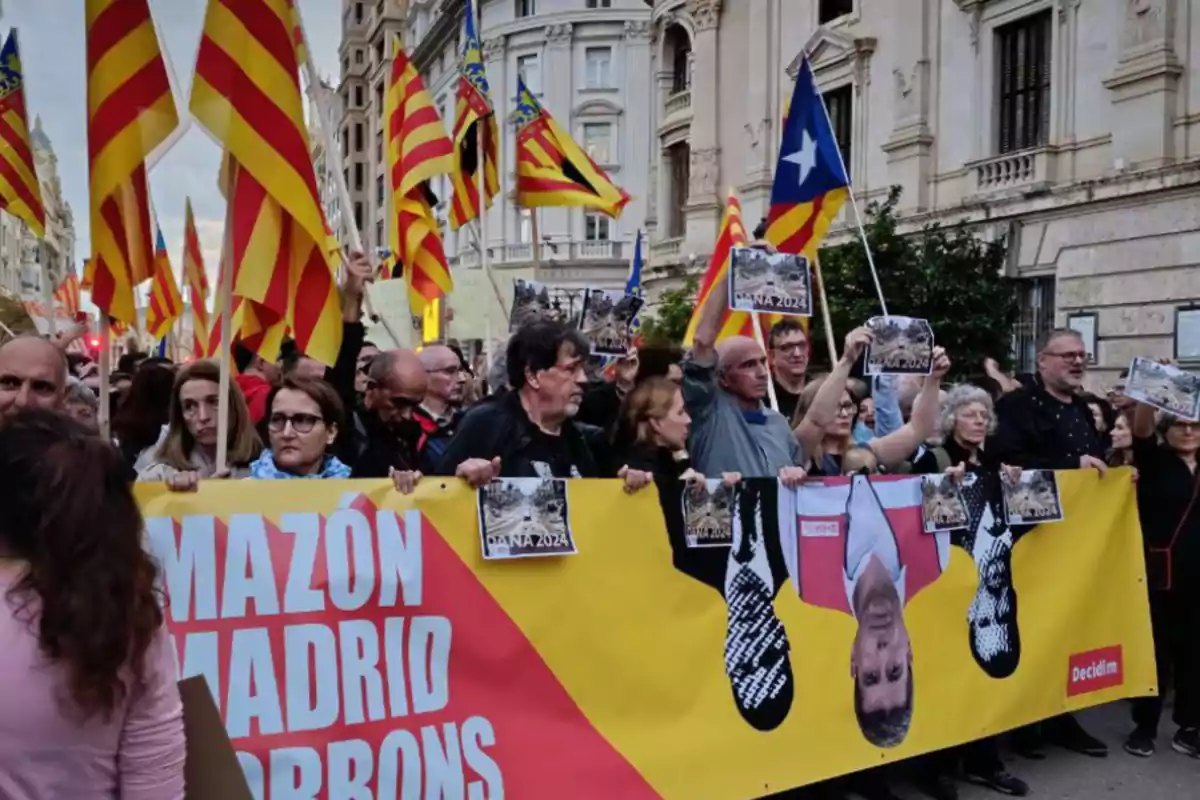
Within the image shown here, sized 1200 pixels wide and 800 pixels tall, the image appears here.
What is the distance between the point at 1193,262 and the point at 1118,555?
1149cm

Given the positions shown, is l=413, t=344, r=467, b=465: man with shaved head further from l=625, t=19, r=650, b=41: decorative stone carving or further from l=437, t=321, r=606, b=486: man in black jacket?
l=625, t=19, r=650, b=41: decorative stone carving

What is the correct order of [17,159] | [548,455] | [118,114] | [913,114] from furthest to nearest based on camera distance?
[913,114]
[17,159]
[118,114]
[548,455]

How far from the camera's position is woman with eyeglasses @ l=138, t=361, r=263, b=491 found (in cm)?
393

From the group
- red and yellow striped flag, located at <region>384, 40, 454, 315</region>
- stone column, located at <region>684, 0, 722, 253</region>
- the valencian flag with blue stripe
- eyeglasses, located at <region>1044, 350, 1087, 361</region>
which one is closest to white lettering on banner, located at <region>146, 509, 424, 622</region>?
eyeglasses, located at <region>1044, 350, 1087, 361</region>

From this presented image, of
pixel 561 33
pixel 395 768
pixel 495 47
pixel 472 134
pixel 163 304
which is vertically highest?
pixel 561 33

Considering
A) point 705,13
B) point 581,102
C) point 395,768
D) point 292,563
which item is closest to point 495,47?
point 581,102

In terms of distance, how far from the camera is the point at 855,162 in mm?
22297

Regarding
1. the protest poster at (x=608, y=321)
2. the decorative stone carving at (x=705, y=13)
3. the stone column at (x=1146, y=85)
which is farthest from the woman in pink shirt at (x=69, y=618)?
the decorative stone carving at (x=705, y=13)

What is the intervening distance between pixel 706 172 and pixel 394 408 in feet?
79.4

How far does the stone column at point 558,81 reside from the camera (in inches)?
1843

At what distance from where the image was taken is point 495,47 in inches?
1927

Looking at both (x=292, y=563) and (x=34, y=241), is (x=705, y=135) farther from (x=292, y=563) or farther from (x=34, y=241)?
(x=34, y=241)

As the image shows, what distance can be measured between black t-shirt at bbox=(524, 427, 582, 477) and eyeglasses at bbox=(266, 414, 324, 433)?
0.76 meters

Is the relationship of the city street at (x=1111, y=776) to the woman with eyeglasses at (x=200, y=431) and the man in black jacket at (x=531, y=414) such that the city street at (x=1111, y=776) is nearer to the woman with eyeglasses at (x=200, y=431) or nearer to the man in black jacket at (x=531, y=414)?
the man in black jacket at (x=531, y=414)
